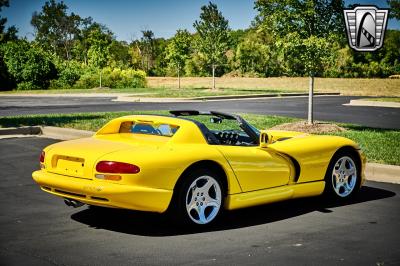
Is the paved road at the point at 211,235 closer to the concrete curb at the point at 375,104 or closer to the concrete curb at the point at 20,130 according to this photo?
the concrete curb at the point at 20,130

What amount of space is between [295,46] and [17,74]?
38632 millimetres

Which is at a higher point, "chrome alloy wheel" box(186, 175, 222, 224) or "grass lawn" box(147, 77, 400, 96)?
"chrome alloy wheel" box(186, 175, 222, 224)

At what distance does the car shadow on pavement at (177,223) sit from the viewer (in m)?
5.72

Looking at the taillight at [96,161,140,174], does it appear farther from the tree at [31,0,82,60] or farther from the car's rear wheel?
the tree at [31,0,82,60]

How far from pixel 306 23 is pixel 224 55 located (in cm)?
3422

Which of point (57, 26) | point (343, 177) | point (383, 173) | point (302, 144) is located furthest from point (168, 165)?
point (57, 26)

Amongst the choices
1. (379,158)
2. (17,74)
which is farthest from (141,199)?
(17,74)

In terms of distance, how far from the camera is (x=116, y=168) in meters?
5.33

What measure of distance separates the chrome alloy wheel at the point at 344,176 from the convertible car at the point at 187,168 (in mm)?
13

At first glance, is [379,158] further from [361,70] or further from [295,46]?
[361,70]

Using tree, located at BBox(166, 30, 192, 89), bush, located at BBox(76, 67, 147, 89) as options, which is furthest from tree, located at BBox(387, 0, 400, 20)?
bush, located at BBox(76, 67, 147, 89)

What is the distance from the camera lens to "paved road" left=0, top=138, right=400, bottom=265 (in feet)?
15.6

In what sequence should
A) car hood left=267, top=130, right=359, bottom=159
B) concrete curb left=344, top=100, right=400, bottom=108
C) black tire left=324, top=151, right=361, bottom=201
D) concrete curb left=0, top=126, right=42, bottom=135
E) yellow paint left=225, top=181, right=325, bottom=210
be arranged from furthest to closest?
concrete curb left=344, top=100, right=400, bottom=108, concrete curb left=0, top=126, right=42, bottom=135, black tire left=324, top=151, right=361, bottom=201, car hood left=267, top=130, right=359, bottom=159, yellow paint left=225, top=181, right=325, bottom=210

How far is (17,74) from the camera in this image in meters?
49.5
